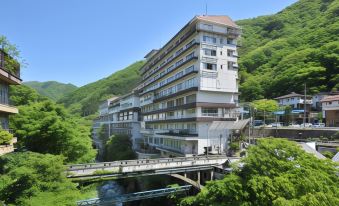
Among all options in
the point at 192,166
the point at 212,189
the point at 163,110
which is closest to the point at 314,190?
the point at 212,189

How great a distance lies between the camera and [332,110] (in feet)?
185

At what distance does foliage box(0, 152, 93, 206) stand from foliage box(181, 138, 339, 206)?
1226 centimetres

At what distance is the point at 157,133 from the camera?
56.7 meters

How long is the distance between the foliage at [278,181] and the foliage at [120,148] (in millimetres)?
38246

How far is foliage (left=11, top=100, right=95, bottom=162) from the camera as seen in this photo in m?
32.2

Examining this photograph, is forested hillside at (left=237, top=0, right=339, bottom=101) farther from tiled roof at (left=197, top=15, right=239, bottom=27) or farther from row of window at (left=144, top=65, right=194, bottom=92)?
tiled roof at (left=197, top=15, right=239, bottom=27)

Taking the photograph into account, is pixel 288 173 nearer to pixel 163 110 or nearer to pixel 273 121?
pixel 163 110

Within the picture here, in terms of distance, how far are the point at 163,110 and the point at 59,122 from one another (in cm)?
2714

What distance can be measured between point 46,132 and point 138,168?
46.0 feet

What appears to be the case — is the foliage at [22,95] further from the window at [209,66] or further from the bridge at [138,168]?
the window at [209,66]

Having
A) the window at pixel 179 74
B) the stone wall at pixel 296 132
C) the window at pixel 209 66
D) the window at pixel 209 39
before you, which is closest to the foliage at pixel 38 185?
the window at pixel 209 66

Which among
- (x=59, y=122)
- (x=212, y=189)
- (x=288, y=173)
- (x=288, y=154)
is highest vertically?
(x=59, y=122)

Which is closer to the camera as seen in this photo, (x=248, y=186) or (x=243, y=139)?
(x=248, y=186)

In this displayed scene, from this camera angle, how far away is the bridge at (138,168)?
2588 centimetres
